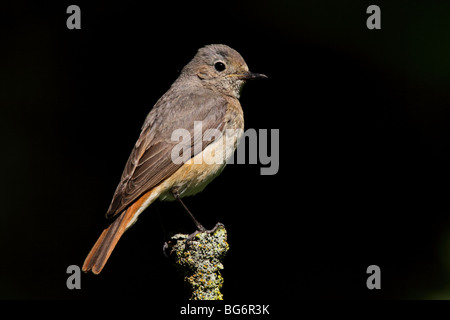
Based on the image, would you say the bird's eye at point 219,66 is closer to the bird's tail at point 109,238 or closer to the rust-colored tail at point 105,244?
the bird's tail at point 109,238

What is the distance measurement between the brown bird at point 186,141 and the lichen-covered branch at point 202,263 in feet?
1.11

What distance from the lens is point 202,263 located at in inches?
145


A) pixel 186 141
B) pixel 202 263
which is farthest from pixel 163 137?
pixel 202 263

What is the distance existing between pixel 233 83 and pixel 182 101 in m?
0.49

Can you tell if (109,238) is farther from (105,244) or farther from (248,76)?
(248,76)

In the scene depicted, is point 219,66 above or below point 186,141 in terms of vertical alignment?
above

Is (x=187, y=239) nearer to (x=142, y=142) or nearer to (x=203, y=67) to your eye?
(x=142, y=142)

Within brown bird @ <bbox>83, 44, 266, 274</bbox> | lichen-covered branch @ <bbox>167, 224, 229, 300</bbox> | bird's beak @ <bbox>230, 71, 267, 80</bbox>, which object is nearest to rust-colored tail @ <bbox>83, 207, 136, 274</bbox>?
brown bird @ <bbox>83, 44, 266, 274</bbox>

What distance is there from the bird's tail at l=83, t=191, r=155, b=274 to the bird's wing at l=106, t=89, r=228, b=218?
2.1 inches

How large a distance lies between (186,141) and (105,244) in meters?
0.93

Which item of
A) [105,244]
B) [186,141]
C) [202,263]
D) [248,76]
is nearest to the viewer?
[202,263]

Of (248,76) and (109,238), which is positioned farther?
(248,76)

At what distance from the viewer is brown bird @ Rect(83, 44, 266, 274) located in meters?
4.14

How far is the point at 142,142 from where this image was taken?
4520mm
